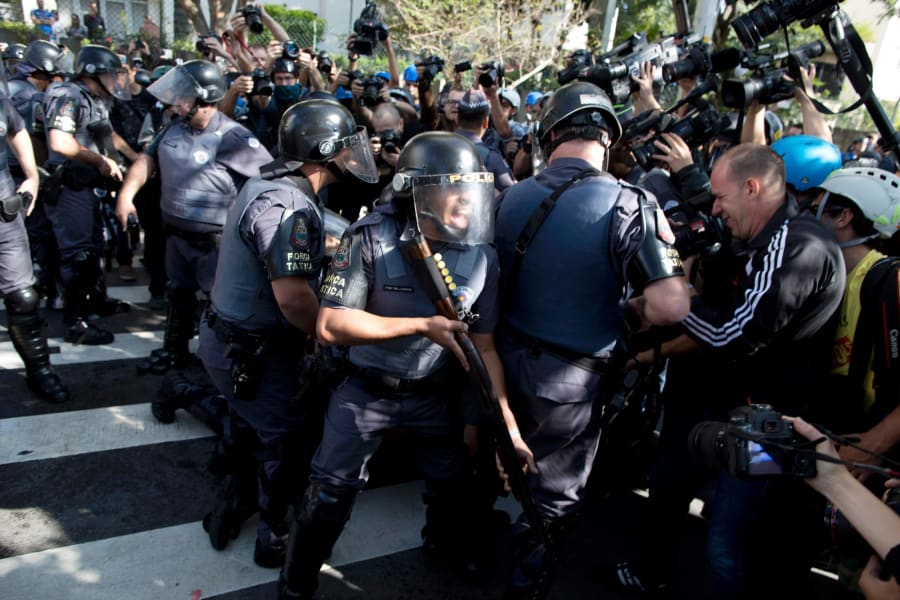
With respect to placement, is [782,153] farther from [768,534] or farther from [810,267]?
[768,534]

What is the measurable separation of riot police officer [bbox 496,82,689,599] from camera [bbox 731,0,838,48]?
1798 mm

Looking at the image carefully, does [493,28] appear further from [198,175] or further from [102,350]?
[102,350]

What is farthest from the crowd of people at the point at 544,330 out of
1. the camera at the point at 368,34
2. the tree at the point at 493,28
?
the tree at the point at 493,28

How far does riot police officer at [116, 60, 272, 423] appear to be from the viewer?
4414 mm

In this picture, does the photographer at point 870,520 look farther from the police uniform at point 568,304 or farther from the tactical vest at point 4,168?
the tactical vest at point 4,168

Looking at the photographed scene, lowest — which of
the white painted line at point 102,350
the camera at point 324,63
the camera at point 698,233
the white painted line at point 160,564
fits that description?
the white painted line at point 160,564

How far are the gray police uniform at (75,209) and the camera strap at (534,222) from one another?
13.4 feet

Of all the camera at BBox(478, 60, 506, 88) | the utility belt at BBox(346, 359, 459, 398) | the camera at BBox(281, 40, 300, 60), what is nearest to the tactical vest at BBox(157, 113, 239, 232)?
the camera at BBox(281, 40, 300, 60)

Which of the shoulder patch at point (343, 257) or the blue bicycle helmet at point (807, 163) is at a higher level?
the blue bicycle helmet at point (807, 163)

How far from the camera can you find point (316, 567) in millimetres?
2658

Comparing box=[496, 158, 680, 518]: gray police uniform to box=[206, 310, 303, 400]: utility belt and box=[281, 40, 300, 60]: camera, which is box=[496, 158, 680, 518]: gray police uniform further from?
box=[281, 40, 300, 60]: camera

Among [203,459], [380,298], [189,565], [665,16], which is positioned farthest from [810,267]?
[665,16]

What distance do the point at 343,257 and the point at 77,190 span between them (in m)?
3.89

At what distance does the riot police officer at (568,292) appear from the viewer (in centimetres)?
240
